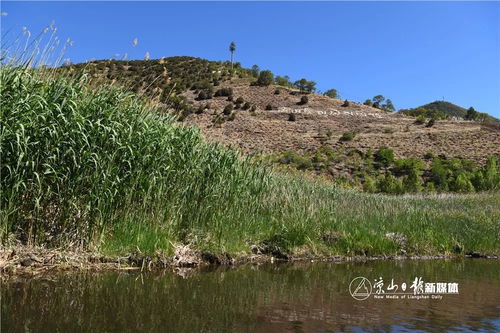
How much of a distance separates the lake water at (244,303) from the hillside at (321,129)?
2317 cm

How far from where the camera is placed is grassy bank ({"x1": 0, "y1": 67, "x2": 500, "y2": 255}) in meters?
5.43

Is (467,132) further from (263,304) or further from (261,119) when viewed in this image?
(263,304)

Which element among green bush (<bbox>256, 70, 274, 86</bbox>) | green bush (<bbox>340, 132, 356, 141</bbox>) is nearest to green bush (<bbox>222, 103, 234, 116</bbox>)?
green bush (<bbox>340, 132, 356, 141</bbox>)

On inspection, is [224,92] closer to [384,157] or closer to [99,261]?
[384,157]

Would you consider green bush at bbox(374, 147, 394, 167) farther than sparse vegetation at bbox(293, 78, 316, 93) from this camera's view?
No

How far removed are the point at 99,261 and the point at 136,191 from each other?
42.0 inches

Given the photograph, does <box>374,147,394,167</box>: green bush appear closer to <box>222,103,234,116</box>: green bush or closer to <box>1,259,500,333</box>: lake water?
<box>222,103,234,116</box>: green bush

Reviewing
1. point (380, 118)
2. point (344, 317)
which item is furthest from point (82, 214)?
point (380, 118)

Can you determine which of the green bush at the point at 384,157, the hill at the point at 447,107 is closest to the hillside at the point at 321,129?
the green bush at the point at 384,157

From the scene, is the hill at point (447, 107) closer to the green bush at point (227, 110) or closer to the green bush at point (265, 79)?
the green bush at point (265, 79)

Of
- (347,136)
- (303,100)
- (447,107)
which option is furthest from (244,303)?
(447,107)

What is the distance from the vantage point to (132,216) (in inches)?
250

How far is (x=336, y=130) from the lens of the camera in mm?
46969

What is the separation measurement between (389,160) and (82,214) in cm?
3415
